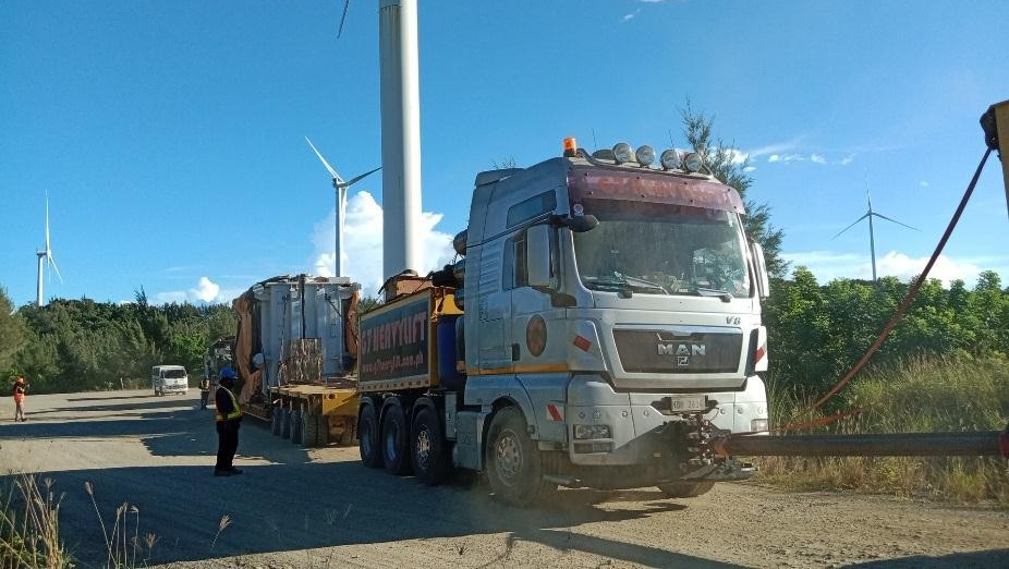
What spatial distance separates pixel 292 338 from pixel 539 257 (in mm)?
14456

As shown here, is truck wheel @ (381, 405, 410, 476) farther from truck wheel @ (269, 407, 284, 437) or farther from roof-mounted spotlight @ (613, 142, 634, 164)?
truck wheel @ (269, 407, 284, 437)

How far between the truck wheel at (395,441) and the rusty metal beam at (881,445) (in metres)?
5.67

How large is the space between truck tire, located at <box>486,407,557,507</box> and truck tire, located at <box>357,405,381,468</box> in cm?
410

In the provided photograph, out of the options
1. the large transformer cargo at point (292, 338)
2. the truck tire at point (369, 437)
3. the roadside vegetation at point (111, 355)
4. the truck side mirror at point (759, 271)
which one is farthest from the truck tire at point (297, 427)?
the roadside vegetation at point (111, 355)

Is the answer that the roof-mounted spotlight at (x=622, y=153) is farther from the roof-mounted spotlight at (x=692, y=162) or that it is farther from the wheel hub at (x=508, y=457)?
the wheel hub at (x=508, y=457)

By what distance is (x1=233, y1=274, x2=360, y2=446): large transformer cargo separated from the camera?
67.2 feet

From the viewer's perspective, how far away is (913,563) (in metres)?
5.89

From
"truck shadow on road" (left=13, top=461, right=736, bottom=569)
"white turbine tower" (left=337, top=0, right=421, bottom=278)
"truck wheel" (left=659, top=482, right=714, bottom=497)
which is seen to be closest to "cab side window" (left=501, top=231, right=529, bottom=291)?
"truck shadow on road" (left=13, top=461, right=736, bottom=569)

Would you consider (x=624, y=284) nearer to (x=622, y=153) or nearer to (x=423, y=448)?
(x=622, y=153)

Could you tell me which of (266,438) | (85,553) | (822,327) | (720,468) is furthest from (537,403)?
(266,438)

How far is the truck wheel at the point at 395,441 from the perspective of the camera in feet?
38.4

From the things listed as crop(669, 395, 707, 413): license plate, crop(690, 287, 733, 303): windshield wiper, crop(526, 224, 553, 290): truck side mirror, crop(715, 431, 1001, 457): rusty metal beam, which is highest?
crop(526, 224, 553, 290): truck side mirror

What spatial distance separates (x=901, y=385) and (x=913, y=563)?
23.6ft

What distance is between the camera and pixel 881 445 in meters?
5.87
